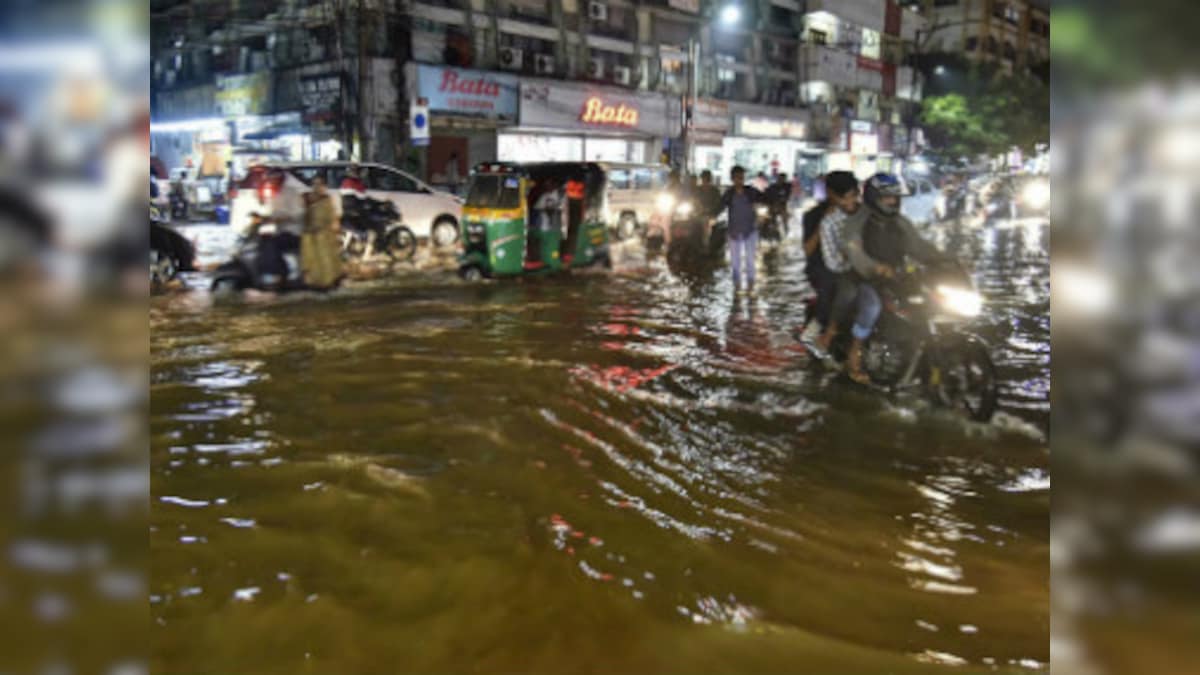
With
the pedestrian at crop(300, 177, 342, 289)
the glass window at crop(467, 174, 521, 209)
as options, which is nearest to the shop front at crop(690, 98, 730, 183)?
the glass window at crop(467, 174, 521, 209)

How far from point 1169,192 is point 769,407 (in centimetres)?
360

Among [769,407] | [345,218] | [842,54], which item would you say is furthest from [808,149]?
[769,407]

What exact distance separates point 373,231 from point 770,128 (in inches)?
1034

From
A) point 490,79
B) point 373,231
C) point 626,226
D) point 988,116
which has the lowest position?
point 373,231

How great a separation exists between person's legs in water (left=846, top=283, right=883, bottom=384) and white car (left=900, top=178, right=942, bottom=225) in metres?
18.2

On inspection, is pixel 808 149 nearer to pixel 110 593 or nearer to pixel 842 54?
pixel 842 54

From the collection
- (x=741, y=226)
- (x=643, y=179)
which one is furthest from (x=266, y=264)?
(x=643, y=179)

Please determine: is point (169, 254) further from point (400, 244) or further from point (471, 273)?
point (400, 244)

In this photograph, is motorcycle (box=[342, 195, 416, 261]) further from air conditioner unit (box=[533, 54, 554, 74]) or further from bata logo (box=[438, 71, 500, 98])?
air conditioner unit (box=[533, 54, 554, 74])

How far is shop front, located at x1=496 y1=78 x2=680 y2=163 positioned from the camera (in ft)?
88.3

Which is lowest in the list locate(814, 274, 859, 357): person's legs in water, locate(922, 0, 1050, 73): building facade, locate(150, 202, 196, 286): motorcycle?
locate(814, 274, 859, 357): person's legs in water

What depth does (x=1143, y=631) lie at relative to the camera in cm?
292

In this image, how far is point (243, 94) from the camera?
26.2 meters

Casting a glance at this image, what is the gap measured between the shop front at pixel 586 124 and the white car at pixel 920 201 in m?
8.80
